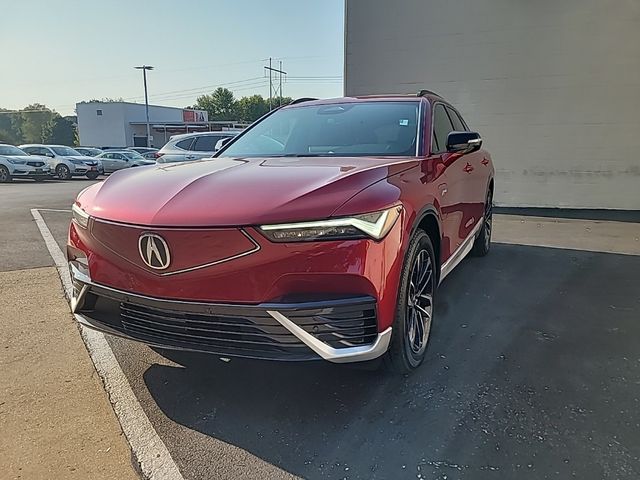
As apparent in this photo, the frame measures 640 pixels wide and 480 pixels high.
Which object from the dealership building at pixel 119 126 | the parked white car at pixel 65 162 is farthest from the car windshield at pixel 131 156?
the dealership building at pixel 119 126

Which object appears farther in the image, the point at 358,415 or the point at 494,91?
the point at 494,91

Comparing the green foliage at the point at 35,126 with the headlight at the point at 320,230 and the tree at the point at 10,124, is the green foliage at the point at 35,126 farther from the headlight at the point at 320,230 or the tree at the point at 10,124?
the headlight at the point at 320,230

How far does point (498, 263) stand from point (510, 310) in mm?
1649

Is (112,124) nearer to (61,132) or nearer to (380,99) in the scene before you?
(61,132)

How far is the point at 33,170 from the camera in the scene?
2028 cm

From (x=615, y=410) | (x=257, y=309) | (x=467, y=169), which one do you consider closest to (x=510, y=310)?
(x=467, y=169)

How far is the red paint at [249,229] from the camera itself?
217cm

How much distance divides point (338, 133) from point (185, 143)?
832 cm

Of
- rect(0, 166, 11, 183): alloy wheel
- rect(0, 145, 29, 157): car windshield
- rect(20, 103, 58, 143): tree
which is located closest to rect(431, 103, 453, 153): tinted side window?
rect(0, 166, 11, 183): alloy wheel

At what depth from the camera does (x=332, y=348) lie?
2.20m

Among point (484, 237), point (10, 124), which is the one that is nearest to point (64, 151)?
point (484, 237)

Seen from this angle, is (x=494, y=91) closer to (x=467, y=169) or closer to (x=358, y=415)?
(x=467, y=169)

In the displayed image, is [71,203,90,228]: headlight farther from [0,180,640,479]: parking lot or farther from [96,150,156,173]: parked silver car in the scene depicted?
[96,150,156,173]: parked silver car

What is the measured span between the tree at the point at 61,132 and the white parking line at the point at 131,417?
87.9 metres
